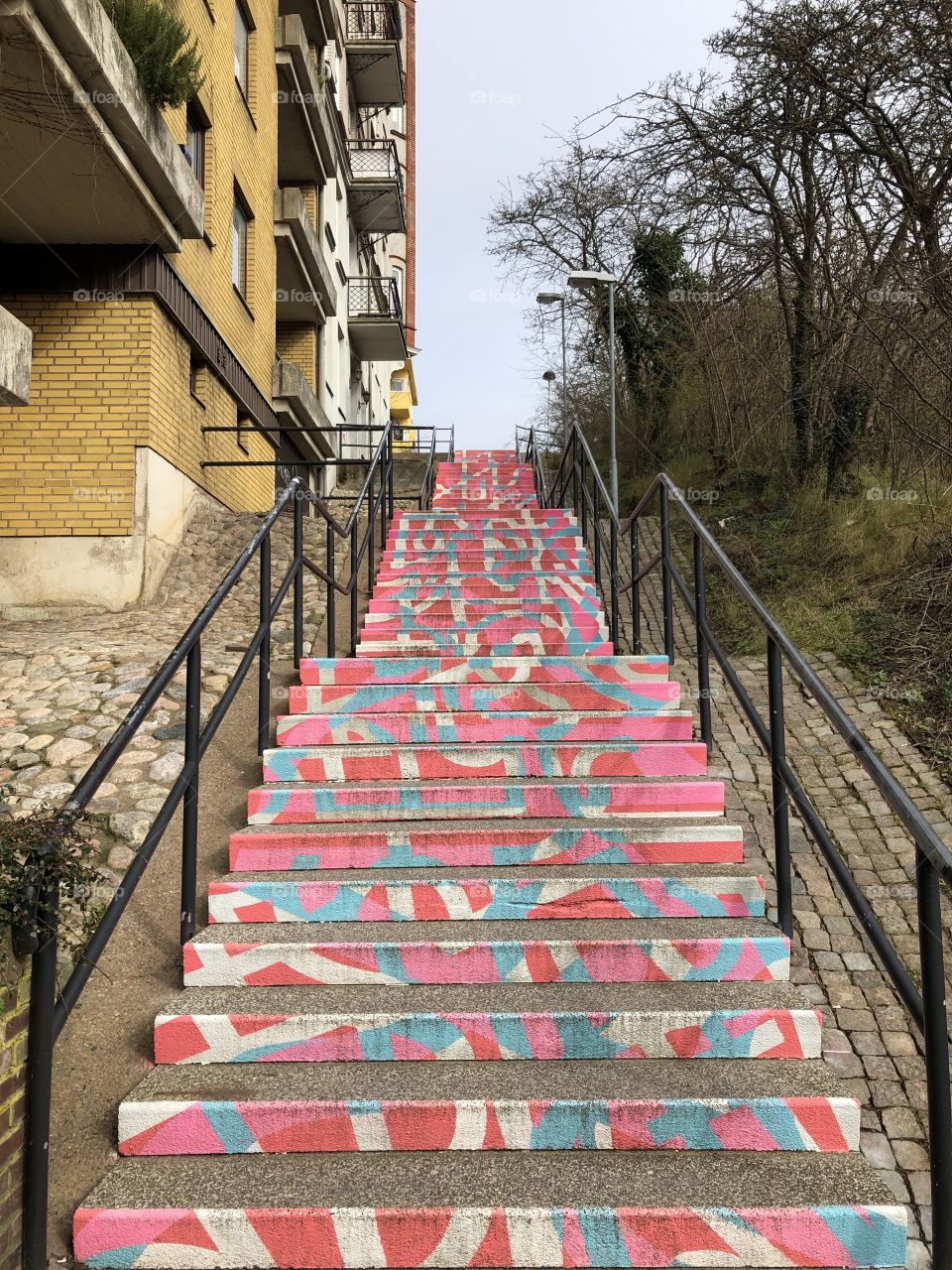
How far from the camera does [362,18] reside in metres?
21.9

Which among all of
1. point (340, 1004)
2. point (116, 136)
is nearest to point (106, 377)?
point (116, 136)

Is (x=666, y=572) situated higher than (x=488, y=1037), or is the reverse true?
(x=666, y=572)

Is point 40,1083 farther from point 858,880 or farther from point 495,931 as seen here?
point 858,880

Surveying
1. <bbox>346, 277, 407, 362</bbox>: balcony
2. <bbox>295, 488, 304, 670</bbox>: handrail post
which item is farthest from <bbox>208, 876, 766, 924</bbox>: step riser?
<bbox>346, 277, 407, 362</bbox>: balcony

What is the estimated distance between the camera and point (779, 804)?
10.4 ft

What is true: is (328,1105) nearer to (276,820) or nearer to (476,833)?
(476,833)

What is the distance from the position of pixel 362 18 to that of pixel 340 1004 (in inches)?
974

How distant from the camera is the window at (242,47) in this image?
13148 mm

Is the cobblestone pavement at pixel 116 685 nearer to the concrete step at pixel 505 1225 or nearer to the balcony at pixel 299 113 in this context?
the concrete step at pixel 505 1225

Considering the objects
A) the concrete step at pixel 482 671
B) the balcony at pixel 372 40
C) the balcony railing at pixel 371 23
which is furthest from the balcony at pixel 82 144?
the balcony railing at pixel 371 23

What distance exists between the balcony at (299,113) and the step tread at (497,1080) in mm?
16043

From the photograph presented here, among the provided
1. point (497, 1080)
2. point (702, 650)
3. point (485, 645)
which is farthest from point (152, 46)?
point (497, 1080)

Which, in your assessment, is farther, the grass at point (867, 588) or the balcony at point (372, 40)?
the balcony at point (372, 40)

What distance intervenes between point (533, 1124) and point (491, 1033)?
0.30 meters
